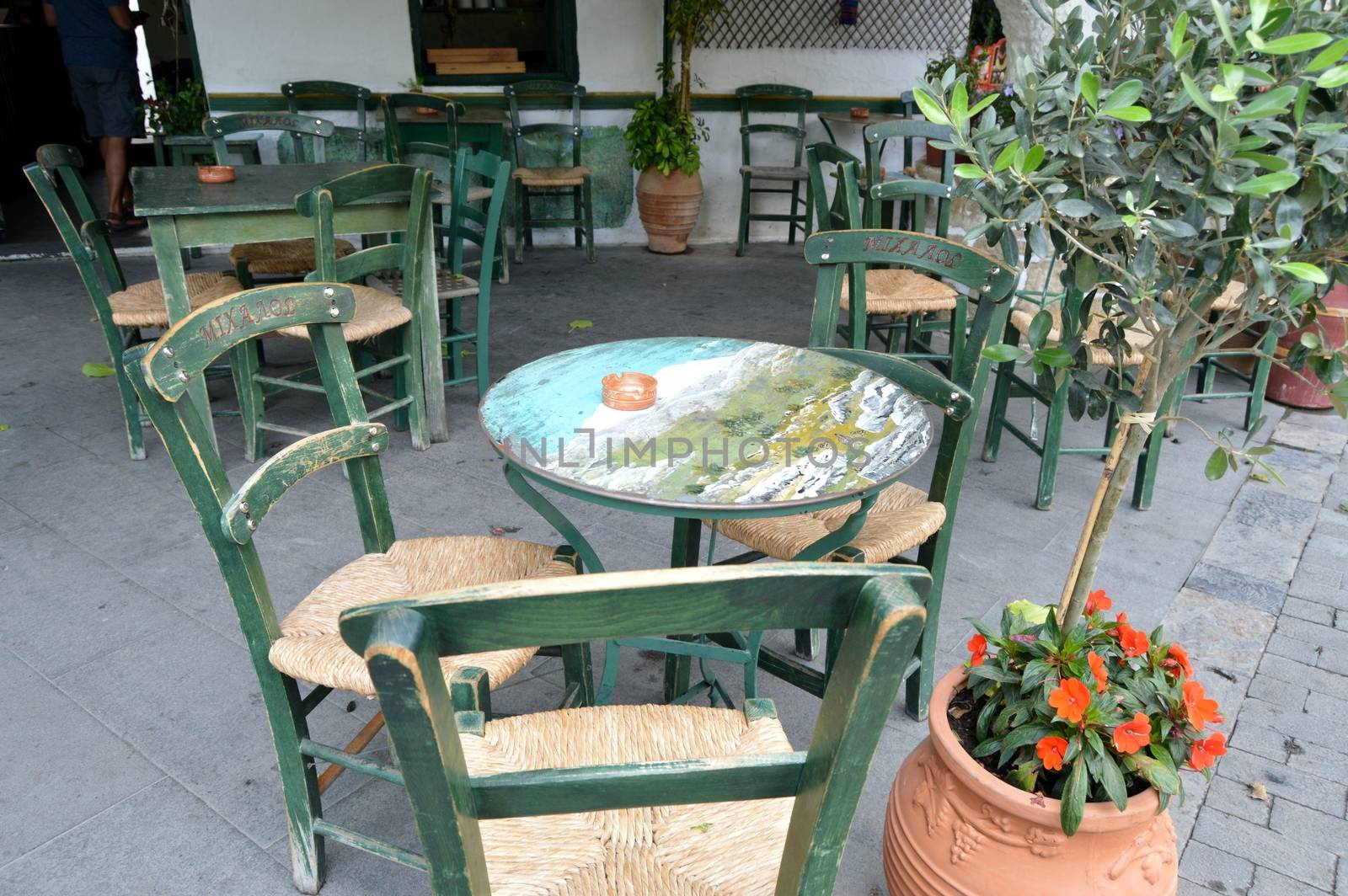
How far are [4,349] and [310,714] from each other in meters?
3.34

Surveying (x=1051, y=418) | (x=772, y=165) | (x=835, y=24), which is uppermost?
(x=835, y=24)

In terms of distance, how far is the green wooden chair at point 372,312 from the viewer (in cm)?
285

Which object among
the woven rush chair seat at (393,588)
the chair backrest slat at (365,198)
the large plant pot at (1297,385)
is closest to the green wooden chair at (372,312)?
the chair backrest slat at (365,198)

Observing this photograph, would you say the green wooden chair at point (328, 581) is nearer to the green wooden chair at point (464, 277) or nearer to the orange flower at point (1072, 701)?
the orange flower at point (1072, 701)

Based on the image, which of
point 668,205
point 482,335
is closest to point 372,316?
point 482,335

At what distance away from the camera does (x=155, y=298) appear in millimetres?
3352

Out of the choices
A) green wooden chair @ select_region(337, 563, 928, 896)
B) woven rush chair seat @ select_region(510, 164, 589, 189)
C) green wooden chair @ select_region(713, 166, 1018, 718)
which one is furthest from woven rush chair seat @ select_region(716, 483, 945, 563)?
woven rush chair seat @ select_region(510, 164, 589, 189)

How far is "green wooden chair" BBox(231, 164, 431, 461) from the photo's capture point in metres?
2.85

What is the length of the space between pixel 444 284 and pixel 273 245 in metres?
0.90

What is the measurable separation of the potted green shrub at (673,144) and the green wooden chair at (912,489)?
3.93m

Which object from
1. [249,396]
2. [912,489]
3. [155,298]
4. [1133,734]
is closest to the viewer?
[1133,734]

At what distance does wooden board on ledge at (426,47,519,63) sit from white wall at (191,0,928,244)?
22cm

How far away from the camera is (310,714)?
7.11 feet

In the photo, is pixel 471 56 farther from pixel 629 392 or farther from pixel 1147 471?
pixel 629 392
